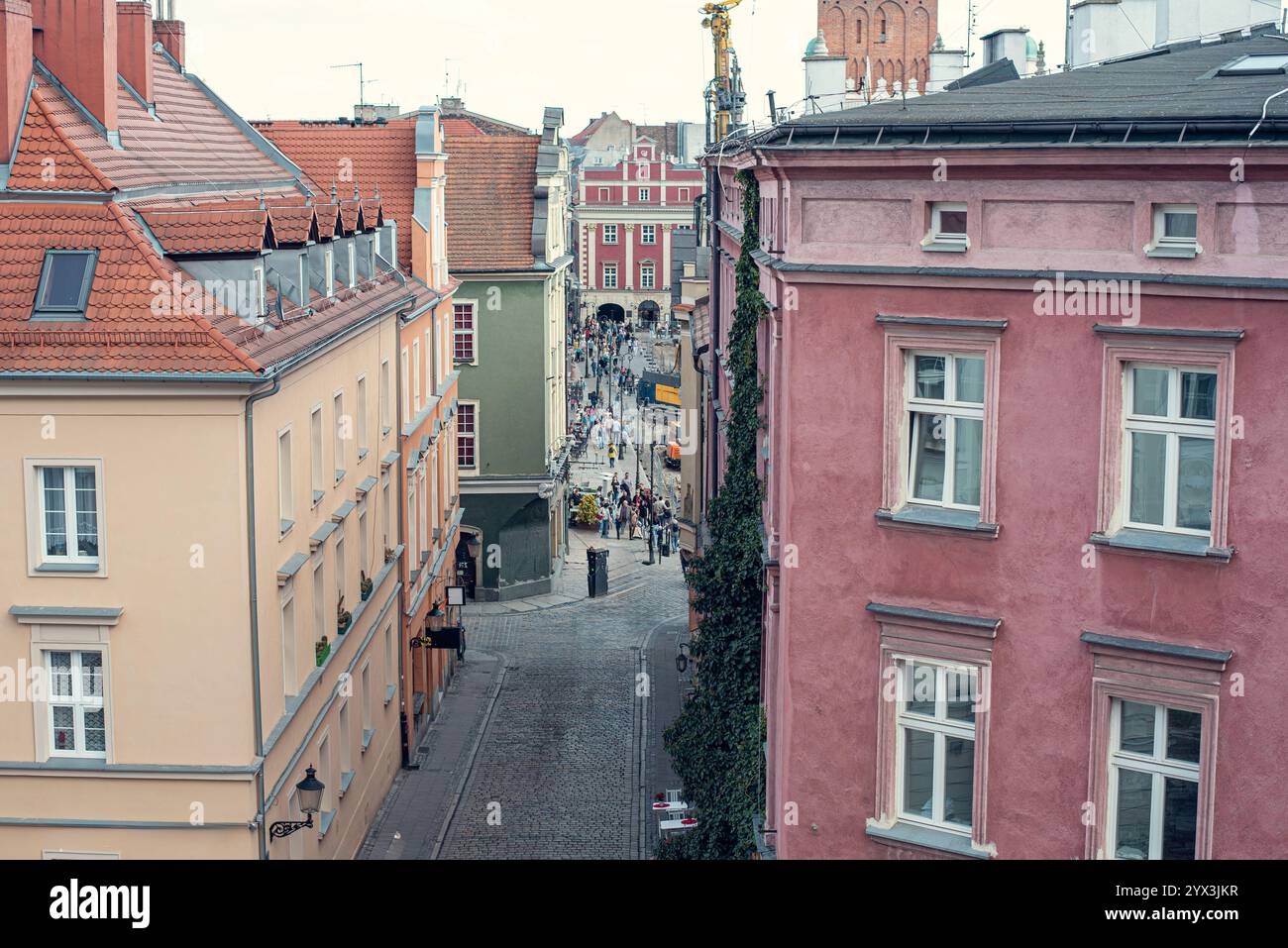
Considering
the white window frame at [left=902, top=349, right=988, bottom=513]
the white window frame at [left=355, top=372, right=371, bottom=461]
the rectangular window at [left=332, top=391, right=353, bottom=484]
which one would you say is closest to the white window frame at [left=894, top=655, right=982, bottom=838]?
the white window frame at [left=902, top=349, right=988, bottom=513]

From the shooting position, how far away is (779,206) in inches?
567

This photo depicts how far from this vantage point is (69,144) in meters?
19.4

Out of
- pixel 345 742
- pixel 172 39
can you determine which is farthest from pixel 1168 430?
pixel 172 39

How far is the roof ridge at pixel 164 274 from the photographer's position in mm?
17750

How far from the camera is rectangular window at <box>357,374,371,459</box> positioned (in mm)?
27234

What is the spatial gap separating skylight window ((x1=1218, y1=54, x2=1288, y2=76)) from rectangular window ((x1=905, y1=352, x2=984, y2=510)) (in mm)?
3854

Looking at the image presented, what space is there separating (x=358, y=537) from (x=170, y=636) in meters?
Answer: 8.52

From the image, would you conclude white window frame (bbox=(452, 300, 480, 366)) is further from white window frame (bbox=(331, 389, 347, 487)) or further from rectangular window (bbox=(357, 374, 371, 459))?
white window frame (bbox=(331, 389, 347, 487))

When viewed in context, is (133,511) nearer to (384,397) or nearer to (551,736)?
(384,397)

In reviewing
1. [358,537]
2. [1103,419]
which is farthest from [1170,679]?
[358,537]

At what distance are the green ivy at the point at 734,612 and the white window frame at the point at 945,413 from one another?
5.20 m

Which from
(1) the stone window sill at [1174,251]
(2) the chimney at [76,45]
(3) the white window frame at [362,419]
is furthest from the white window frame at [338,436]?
(1) the stone window sill at [1174,251]

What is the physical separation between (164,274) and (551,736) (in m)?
17.8

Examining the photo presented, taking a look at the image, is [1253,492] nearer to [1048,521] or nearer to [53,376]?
[1048,521]
